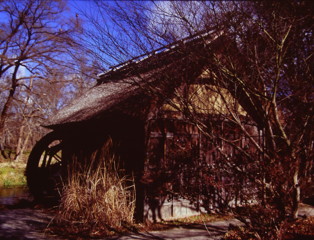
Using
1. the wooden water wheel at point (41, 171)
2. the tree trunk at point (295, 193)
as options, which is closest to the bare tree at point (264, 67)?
the tree trunk at point (295, 193)

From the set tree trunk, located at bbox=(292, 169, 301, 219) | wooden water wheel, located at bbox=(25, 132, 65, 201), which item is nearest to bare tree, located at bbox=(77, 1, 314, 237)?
tree trunk, located at bbox=(292, 169, 301, 219)

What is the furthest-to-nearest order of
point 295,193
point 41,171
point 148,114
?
→ point 41,171
point 148,114
point 295,193

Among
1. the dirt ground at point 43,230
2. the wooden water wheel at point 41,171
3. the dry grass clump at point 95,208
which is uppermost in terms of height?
the wooden water wheel at point 41,171

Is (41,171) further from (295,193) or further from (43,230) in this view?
(295,193)

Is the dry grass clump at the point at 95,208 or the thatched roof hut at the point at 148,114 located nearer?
the thatched roof hut at the point at 148,114

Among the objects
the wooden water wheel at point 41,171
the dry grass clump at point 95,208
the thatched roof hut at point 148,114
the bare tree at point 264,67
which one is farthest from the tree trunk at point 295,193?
the wooden water wheel at point 41,171

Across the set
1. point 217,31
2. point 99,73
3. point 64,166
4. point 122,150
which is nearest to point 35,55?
point 64,166

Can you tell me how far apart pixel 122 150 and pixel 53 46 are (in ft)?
45.2

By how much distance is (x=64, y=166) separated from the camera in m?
11.4

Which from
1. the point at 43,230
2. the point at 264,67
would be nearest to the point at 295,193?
the point at 264,67

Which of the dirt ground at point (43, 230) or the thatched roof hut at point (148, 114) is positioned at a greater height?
the thatched roof hut at point (148, 114)

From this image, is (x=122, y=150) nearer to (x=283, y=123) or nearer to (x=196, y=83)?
(x=196, y=83)

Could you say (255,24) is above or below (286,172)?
above

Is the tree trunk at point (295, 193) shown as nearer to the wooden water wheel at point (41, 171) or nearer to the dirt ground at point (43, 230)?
the dirt ground at point (43, 230)
